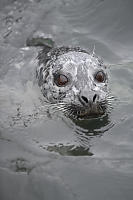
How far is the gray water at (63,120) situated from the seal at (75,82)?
0.65 ft

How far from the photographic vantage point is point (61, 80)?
5711 mm

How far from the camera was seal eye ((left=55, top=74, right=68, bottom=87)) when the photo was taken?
567 centimetres

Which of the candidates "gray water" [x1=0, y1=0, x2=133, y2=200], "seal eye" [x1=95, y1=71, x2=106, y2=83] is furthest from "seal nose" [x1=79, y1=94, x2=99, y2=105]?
"seal eye" [x1=95, y1=71, x2=106, y2=83]

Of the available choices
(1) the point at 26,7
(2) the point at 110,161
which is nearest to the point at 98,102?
(2) the point at 110,161

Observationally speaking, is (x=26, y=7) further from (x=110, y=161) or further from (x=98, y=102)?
(x=110, y=161)

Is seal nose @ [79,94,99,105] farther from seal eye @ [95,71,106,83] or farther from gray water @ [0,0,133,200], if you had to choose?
seal eye @ [95,71,106,83]

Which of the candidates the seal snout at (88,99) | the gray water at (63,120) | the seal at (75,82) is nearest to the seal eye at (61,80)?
the seal at (75,82)

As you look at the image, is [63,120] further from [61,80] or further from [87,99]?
[87,99]

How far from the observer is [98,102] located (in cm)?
523

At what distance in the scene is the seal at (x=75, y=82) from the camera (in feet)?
17.2

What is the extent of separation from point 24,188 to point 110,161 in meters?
1.00

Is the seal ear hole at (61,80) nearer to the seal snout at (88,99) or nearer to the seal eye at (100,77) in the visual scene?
the seal eye at (100,77)

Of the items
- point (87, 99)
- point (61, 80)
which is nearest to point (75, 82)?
point (61, 80)

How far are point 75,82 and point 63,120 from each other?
49 cm
